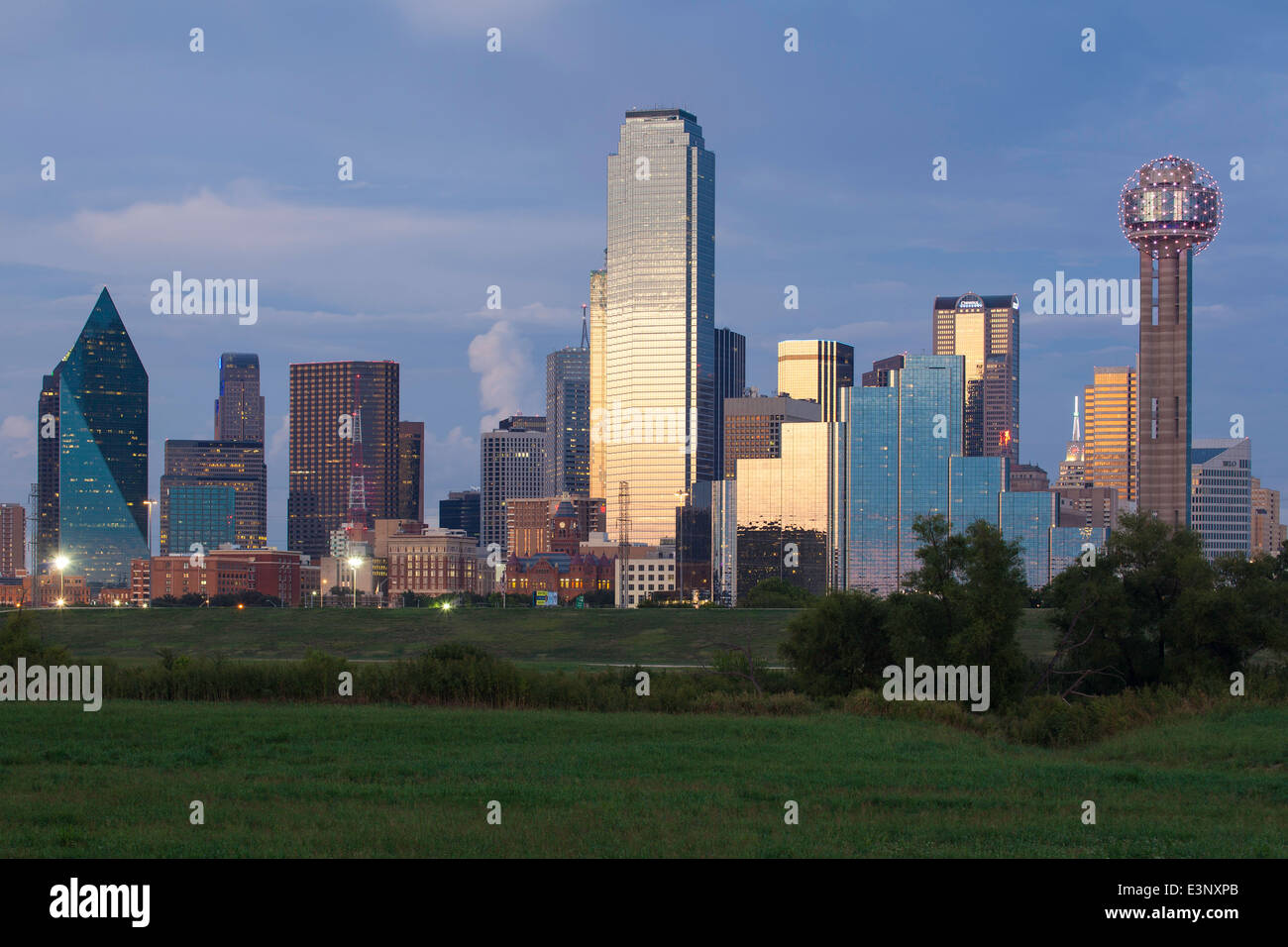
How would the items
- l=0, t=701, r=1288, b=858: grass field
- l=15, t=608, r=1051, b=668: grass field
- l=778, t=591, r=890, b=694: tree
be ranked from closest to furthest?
l=0, t=701, r=1288, b=858: grass field, l=778, t=591, r=890, b=694: tree, l=15, t=608, r=1051, b=668: grass field

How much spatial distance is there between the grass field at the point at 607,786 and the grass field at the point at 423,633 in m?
48.5

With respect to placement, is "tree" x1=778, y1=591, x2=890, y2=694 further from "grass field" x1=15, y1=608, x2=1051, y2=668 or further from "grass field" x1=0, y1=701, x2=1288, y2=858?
"grass field" x1=15, y1=608, x2=1051, y2=668

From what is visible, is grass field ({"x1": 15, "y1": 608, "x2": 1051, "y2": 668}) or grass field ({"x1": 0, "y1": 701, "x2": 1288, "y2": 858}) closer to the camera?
grass field ({"x1": 0, "y1": 701, "x2": 1288, "y2": 858})

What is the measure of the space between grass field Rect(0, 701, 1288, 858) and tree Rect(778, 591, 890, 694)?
11.9 metres

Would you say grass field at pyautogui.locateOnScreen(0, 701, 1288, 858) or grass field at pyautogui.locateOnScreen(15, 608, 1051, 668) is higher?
grass field at pyautogui.locateOnScreen(0, 701, 1288, 858)

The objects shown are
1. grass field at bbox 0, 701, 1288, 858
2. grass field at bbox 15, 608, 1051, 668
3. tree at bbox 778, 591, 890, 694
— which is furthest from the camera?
grass field at bbox 15, 608, 1051, 668

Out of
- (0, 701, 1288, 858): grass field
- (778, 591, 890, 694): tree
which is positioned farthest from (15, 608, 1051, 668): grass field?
(0, 701, 1288, 858): grass field

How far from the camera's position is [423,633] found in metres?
102

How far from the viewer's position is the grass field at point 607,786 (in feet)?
66.4

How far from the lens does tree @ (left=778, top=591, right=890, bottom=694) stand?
5128 centimetres

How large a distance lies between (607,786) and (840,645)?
90.3 ft

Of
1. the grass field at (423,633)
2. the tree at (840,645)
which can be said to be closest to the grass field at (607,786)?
the tree at (840,645)
